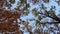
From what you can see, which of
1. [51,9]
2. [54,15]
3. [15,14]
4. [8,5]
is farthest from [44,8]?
[8,5]

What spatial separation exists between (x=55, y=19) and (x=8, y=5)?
1376mm

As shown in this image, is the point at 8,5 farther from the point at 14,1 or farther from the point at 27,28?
the point at 27,28

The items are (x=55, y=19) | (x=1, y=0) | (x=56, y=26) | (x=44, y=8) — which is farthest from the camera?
(x=1, y=0)

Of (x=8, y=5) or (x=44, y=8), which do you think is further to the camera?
(x=8, y=5)

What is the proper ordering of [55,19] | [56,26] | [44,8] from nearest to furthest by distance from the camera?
[55,19]
[56,26]
[44,8]

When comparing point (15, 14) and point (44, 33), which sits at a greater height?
point (15, 14)

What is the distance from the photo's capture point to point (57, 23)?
2807 mm

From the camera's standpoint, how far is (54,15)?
2.84 m

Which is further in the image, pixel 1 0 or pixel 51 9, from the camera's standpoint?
pixel 1 0

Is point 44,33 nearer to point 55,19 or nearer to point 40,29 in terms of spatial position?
point 40,29

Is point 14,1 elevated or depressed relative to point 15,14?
elevated

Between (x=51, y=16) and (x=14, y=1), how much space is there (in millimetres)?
1088

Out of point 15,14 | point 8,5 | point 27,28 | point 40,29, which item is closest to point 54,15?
point 40,29

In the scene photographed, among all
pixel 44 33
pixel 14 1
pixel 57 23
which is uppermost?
pixel 14 1
